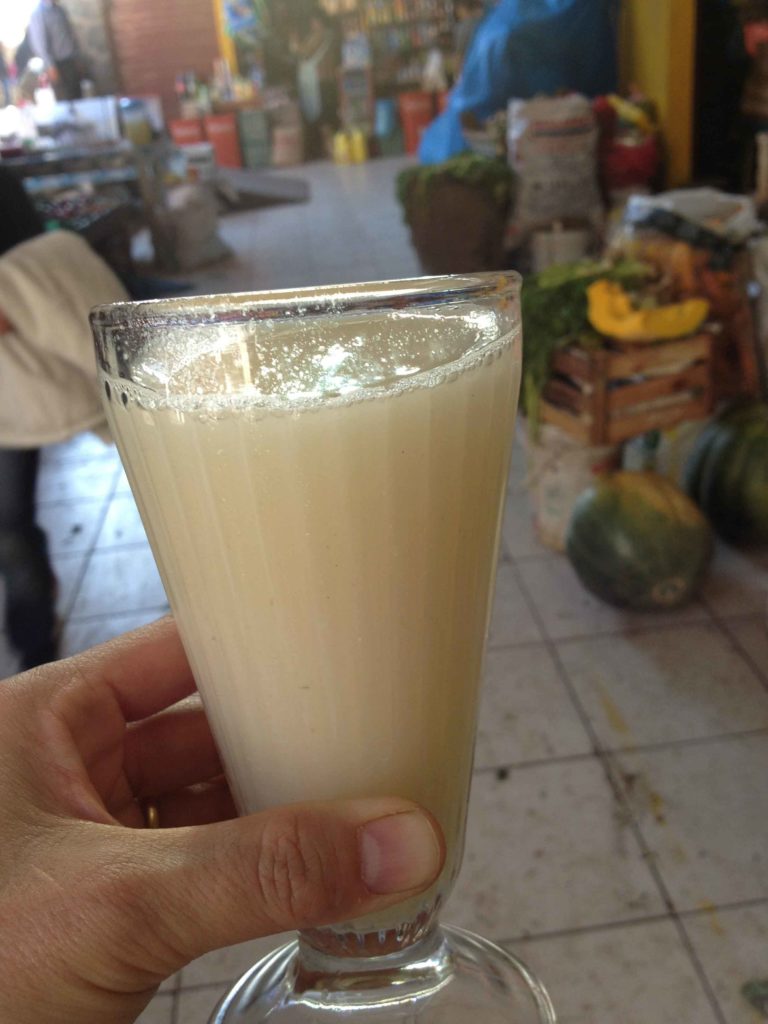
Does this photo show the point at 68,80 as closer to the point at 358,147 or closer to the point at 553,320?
the point at 358,147

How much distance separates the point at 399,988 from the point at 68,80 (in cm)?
1022

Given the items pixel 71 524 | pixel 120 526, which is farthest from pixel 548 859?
pixel 71 524

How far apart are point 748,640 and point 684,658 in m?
0.16

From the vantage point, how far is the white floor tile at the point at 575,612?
2.12 m

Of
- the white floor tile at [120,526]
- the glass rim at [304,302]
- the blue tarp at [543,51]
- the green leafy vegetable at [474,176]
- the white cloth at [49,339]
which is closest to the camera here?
the glass rim at [304,302]

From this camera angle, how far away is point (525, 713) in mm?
1883

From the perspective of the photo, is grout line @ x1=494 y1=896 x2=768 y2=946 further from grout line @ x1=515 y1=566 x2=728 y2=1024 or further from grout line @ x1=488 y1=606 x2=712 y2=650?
grout line @ x1=488 y1=606 x2=712 y2=650

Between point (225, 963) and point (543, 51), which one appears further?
point (543, 51)

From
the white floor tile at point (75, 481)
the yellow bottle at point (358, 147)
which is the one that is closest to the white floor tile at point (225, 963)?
the white floor tile at point (75, 481)

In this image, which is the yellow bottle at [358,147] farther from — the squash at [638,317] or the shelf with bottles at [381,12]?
the squash at [638,317]

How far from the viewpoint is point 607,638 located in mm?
2088

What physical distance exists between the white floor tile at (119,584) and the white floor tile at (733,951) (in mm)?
1524

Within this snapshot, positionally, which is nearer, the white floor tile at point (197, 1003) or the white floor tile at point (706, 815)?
the white floor tile at point (197, 1003)

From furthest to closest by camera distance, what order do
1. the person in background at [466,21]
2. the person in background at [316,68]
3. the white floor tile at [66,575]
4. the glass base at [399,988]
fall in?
1. the person in background at [316,68]
2. the person in background at [466,21]
3. the white floor tile at [66,575]
4. the glass base at [399,988]
